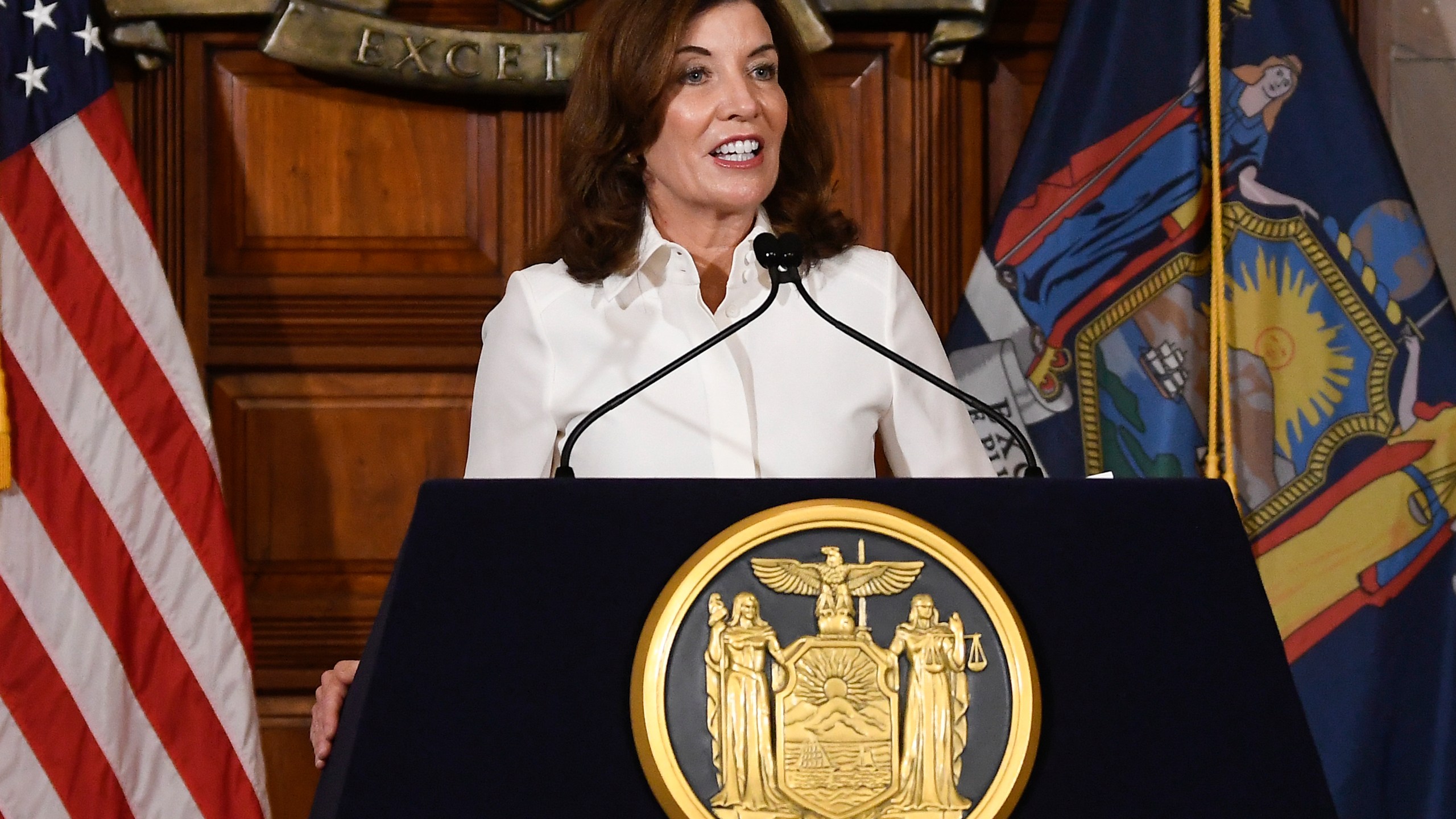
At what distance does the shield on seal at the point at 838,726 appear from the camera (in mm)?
784

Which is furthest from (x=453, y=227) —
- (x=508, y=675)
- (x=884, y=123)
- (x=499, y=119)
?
(x=508, y=675)

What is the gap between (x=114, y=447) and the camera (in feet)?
6.64

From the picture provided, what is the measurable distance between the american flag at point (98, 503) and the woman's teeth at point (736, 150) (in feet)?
3.22

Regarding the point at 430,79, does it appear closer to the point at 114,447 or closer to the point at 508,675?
the point at 114,447

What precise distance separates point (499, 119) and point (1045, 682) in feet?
5.85

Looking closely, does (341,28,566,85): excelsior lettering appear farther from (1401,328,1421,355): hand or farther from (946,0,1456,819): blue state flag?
(1401,328,1421,355): hand

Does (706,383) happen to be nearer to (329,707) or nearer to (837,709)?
(329,707)

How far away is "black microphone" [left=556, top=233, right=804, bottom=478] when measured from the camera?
40.5 inches

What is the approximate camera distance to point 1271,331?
2.10 meters

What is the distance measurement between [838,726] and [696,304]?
788 millimetres

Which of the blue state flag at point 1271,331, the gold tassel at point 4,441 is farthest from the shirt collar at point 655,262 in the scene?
the gold tassel at point 4,441

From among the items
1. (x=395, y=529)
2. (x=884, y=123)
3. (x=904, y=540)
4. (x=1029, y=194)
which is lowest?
(x=904, y=540)

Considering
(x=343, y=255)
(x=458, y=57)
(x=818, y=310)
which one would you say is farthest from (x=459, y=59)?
(x=818, y=310)

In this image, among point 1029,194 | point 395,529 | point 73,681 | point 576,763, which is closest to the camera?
point 576,763
